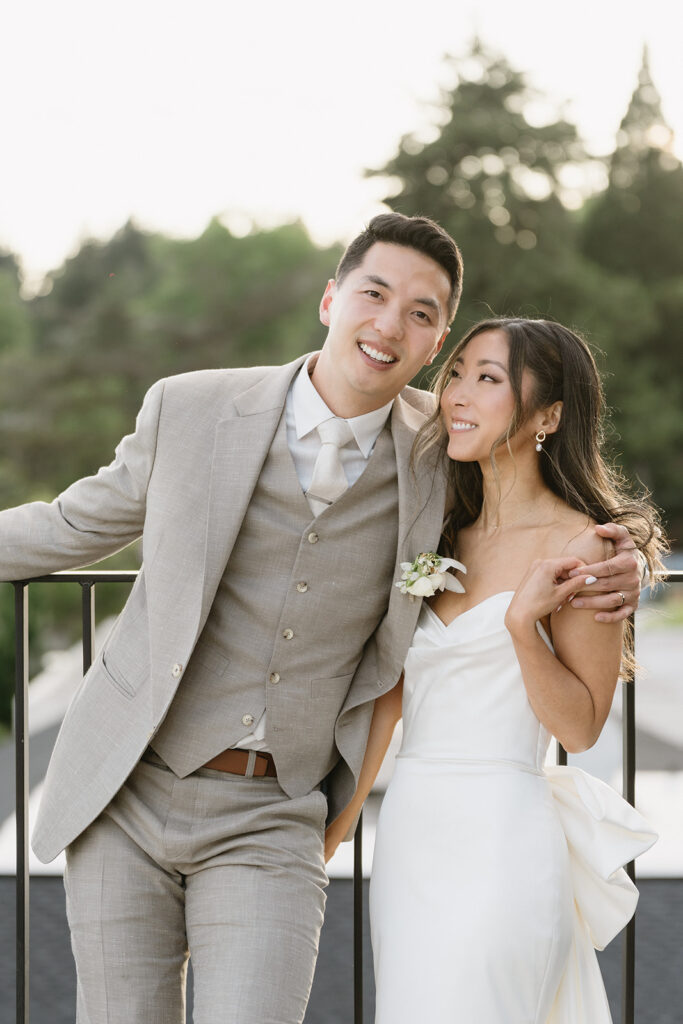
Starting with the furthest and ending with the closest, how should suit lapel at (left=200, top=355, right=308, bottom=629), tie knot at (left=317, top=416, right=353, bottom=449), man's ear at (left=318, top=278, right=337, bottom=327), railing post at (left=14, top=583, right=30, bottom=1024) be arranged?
man's ear at (left=318, top=278, right=337, bottom=327) < railing post at (left=14, top=583, right=30, bottom=1024) < tie knot at (left=317, top=416, right=353, bottom=449) < suit lapel at (left=200, top=355, right=308, bottom=629)

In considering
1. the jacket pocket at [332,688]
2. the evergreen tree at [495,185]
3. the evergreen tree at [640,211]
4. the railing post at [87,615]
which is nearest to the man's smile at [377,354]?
the jacket pocket at [332,688]

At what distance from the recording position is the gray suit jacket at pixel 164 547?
2146mm

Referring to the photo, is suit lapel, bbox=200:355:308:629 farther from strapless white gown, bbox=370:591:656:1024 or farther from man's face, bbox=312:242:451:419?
strapless white gown, bbox=370:591:656:1024

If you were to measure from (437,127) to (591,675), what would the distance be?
24.2 m

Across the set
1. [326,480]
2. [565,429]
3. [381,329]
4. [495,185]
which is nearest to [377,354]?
[381,329]

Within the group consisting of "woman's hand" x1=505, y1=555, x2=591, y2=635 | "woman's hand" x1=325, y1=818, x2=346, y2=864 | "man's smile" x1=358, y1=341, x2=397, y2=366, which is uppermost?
"man's smile" x1=358, y1=341, x2=397, y2=366

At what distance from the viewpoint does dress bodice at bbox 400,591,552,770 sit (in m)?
2.16

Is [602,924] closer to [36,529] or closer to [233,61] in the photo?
[36,529]

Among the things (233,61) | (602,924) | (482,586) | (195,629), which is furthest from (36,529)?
(233,61)

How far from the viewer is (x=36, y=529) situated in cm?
226

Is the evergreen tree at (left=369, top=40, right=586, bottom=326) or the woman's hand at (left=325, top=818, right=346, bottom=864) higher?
the evergreen tree at (left=369, top=40, right=586, bottom=326)

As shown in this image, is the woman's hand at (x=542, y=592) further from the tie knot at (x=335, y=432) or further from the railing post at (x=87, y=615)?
the railing post at (x=87, y=615)

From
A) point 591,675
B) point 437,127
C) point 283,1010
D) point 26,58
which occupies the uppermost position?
point 26,58

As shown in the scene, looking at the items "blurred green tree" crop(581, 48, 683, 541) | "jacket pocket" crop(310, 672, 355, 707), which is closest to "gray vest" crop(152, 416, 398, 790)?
"jacket pocket" crop(310, 672, 355, 707)
